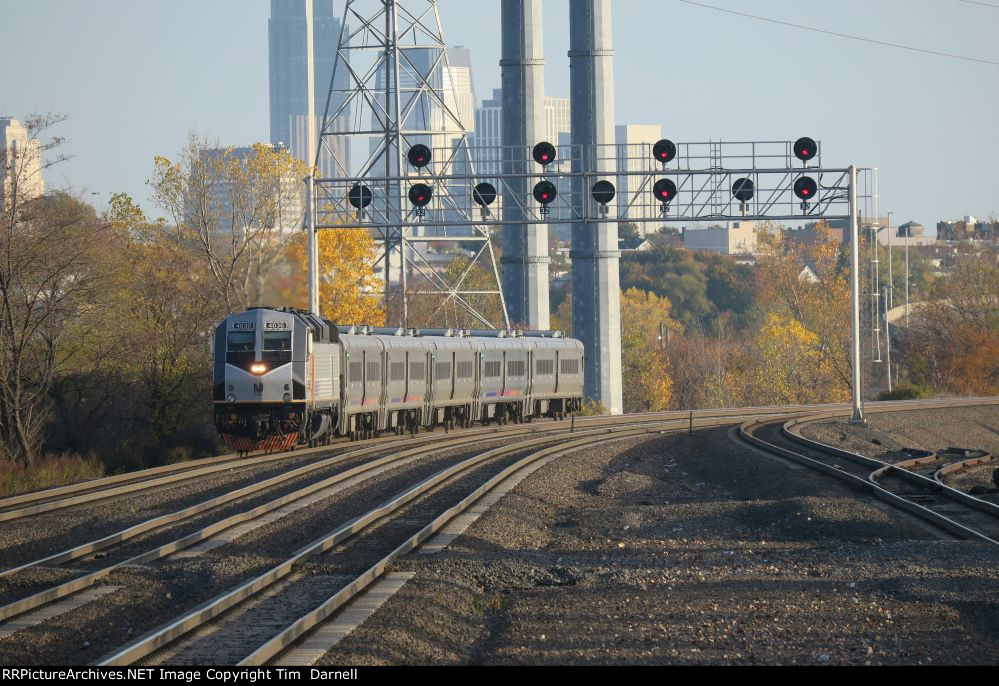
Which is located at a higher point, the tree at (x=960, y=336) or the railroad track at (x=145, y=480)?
the tree at (x=960, y=336)

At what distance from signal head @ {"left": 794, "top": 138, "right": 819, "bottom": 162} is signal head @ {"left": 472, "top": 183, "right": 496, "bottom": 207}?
8170 mm

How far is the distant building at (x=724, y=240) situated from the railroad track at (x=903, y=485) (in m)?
142

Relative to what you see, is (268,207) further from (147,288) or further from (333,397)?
(333,397)

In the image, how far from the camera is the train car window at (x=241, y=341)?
28.3m

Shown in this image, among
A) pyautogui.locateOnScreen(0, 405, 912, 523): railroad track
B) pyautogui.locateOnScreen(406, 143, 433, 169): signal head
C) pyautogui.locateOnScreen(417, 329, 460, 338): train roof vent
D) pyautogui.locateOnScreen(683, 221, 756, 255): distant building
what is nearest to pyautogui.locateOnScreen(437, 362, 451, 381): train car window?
pyautogui.locateOnScreen(417, 329, 460, 338): train roof vent

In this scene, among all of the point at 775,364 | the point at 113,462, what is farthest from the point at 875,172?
the point at 775,364

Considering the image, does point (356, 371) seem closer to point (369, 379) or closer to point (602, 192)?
point (369, 379)

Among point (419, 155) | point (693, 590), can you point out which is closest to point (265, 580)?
point (693, 590)

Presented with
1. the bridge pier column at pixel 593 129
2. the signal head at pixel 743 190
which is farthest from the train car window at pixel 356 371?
the bridge pier column at pixel 593 129

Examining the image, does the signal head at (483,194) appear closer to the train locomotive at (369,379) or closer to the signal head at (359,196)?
the signal head at (359,196)

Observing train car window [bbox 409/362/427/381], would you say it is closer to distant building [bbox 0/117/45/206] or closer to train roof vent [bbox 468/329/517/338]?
train roof vent [bbox 468/329/517/338]

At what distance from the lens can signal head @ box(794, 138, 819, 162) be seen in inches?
1367

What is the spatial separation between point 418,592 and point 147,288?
27706 mm

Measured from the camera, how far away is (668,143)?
34156 millimetres
